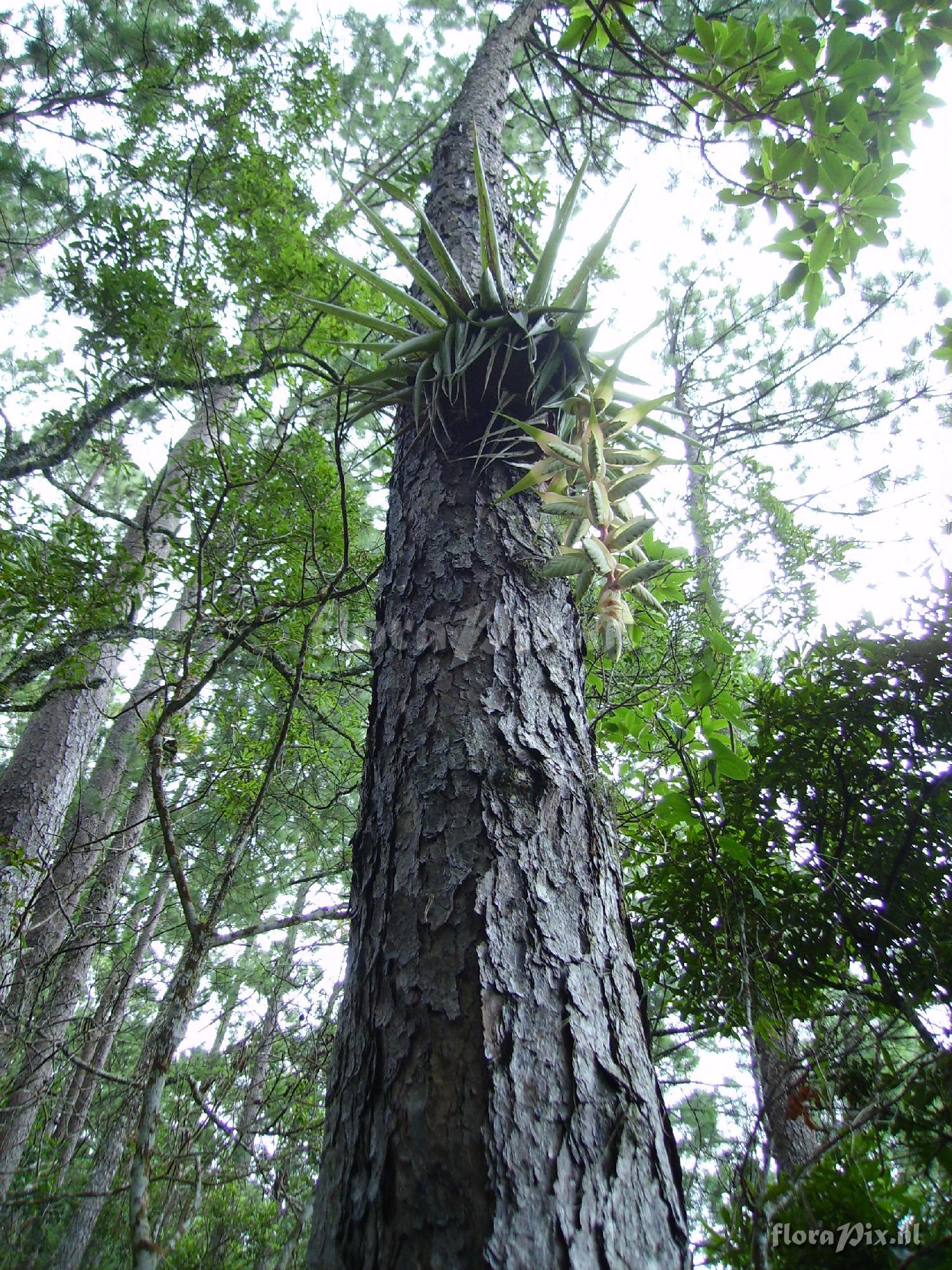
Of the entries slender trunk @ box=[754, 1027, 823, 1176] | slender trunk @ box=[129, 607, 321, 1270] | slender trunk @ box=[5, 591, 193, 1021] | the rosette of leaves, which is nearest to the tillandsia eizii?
the rosette of leaves

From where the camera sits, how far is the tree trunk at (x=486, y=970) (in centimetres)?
68

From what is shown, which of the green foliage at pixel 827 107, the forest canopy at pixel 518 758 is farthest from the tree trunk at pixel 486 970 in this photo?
the green foliage at pixel 827 107

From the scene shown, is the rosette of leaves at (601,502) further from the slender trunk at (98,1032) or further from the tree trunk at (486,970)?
the slender trunk at (98,1032)

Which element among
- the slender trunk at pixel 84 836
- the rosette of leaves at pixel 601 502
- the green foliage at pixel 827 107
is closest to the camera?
the rosette of leaves at pixel 601 502

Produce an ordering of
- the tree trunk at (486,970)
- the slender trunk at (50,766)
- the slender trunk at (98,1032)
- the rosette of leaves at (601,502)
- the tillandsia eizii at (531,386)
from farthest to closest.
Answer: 1. the slender trunk at (50,766)
2. the slender trunk at (98,1032)
3. the tillandsia eizii at (531,386)
4. the rosette of leaves at (601,502)
5. the tree trunk at (486,970)

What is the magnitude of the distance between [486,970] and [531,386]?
1259mm

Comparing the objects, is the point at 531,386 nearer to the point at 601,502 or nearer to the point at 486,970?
the point at 601,502

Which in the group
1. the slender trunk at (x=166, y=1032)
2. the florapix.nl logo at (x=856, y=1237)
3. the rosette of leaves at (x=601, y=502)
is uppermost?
the rosette of leaves at (x=601, y=502)

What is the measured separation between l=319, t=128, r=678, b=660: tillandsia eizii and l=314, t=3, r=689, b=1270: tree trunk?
0.18 m

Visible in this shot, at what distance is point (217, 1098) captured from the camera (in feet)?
6.12

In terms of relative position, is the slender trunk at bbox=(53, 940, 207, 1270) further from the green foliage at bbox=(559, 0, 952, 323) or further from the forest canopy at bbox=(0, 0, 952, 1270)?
the green foliage at bbox=(559, 0, 952, 323)

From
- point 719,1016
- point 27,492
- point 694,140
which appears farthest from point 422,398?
point 27,492

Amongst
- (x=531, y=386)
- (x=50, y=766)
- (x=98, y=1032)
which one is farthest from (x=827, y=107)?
(x=50, y=766)

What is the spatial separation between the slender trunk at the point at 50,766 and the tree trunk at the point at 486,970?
2356 mm
